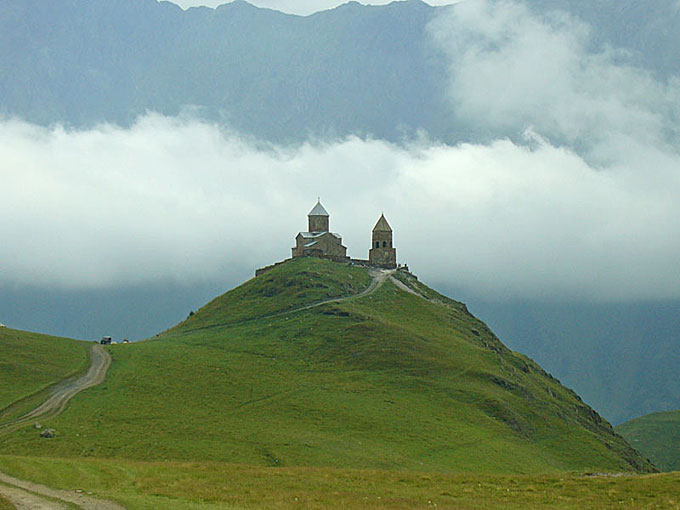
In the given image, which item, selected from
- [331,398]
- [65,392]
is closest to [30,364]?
[65,392]

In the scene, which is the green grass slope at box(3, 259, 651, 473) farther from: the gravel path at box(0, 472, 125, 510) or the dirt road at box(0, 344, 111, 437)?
the gravel path at box(0, 472, 125, 510)

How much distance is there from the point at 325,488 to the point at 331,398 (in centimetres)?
5528

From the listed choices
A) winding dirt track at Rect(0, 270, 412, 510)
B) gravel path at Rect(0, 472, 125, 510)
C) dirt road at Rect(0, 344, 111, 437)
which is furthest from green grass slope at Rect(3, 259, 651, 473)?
gravel path at Rect(0, 472, 125, 510)

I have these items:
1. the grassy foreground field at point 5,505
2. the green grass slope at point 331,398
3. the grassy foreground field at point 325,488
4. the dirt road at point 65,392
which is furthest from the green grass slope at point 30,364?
the grassy foreground field at point 5,505

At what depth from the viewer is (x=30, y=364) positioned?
4360 inches

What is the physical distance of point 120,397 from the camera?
99.2 metres

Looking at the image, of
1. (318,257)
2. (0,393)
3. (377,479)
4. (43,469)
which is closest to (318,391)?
(0,393)

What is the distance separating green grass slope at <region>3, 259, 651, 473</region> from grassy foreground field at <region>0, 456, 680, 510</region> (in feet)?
67.7

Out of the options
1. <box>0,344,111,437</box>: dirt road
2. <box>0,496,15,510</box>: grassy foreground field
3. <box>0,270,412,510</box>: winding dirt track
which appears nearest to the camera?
<box>0,496,15,510</box>: grassy foreground field

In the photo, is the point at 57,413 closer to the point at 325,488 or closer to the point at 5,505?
the point at 325,488

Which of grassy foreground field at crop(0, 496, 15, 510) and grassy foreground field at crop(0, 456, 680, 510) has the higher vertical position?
grassy foreground field at crop(0, 456, 680, 510)

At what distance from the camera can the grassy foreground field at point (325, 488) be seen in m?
47.5

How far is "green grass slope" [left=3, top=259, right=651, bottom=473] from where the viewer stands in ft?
279

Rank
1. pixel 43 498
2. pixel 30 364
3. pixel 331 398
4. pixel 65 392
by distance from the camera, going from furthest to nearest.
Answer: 1. pixel 30 364
2. pixel 331 398
3. pixel 65 392
4. pixel 43 498
